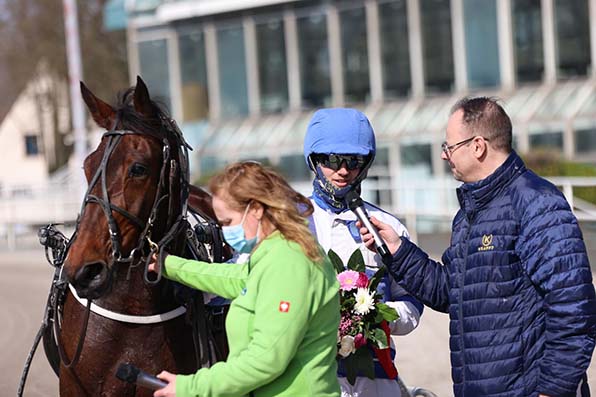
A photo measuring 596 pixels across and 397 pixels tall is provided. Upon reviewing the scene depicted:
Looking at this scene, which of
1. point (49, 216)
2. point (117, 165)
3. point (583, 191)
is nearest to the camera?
point (117, 165)

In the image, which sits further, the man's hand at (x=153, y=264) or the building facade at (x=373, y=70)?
the building facade at (x=373, y=70)

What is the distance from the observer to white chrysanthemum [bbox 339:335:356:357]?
398cm

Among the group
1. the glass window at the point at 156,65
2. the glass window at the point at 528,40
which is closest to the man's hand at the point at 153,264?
the glass window at the point at 528,40

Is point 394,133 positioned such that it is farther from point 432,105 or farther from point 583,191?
point 583,191

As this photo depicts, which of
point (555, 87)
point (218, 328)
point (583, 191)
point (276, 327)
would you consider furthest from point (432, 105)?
point (276, 327)

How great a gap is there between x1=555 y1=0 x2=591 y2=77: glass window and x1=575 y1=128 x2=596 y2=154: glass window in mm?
1791

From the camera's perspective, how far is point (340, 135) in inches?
163

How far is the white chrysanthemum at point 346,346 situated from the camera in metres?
3.98

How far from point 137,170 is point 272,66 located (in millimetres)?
23671

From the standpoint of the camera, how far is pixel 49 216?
85.1ft

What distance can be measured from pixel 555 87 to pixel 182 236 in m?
20.6

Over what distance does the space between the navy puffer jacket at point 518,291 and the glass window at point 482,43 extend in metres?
21.4

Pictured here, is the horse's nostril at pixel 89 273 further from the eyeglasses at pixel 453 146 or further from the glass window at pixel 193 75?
the glass window at pixel 193 75

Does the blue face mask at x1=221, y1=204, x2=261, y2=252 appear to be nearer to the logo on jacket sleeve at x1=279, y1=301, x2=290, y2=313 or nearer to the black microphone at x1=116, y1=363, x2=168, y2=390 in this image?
the logo on jacket sleeve at x1=279, y1=301, x2=290, y2=313
